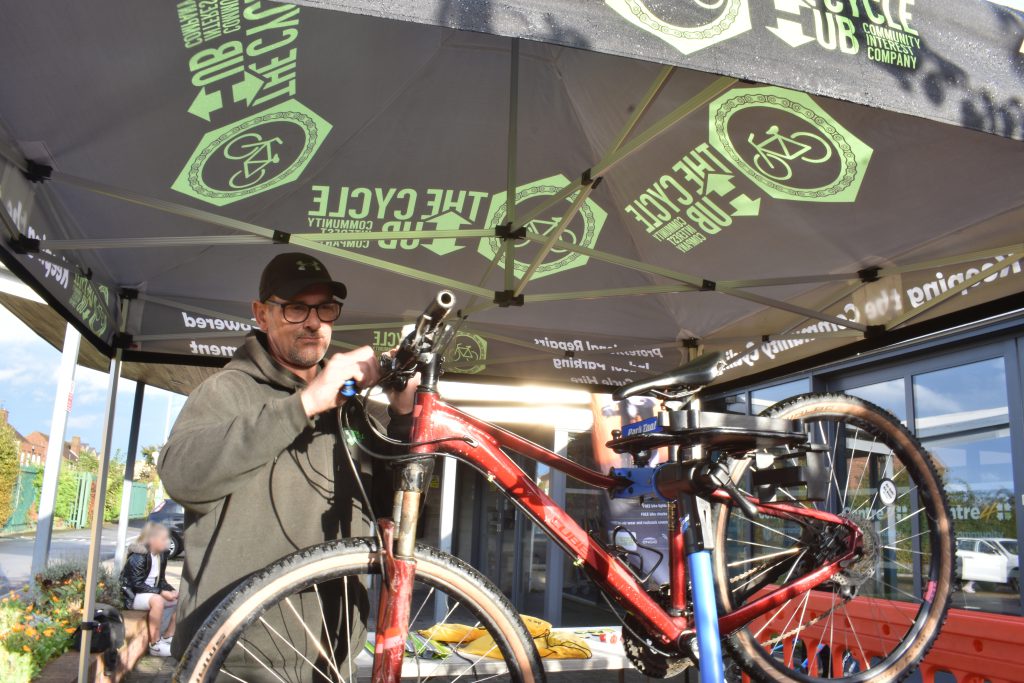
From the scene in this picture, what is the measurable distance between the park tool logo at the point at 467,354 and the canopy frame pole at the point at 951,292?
8.44 ft

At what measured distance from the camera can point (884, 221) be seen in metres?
3.30

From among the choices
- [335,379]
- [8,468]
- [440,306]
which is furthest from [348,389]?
[8,468]

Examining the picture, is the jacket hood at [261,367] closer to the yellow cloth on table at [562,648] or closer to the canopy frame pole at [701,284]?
the canopy frame pole at [701,284]

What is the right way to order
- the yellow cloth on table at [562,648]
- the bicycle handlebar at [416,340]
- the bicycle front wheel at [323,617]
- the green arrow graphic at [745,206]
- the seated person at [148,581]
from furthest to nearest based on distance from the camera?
the seated person at [148,581] < the yellow cloth on table at [562,648] < the green arrow graphic at [745,206] < the bicycle handlebar at [416,340] < the bicycle front wheel at [323,617]

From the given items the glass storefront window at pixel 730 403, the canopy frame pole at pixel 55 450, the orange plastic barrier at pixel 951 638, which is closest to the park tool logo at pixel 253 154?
the orange plastic barrier at pixel 951 638

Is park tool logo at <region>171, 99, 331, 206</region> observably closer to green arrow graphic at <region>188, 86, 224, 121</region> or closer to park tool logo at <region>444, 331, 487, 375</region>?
green arrow graphic at <region>188, 86, 224, 121</region>

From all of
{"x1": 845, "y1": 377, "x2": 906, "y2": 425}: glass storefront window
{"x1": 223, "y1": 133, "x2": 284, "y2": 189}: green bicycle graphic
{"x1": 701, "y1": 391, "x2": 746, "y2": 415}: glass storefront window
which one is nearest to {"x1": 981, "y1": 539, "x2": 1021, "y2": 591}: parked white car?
{"x1": 845, "y1": 377, "x2": 906, "y2": 425}: glass storefront window

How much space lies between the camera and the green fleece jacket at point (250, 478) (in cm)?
153

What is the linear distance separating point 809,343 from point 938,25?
267cm

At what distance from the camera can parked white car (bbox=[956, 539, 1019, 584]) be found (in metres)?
6.13

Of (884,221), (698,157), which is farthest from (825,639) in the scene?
(698,157)

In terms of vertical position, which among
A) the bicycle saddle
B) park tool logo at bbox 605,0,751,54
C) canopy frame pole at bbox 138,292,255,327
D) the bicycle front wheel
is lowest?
the bicycle front wheel

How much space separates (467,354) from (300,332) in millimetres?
3257

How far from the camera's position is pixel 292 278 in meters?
1.91
